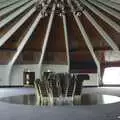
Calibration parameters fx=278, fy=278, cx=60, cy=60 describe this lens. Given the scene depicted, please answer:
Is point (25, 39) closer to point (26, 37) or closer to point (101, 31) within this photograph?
point (26, 37)

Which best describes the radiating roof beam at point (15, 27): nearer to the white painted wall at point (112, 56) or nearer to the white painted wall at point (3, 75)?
the white painted wall at point (3, 75)

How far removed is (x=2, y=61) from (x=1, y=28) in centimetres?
577

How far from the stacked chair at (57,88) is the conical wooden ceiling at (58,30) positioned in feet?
9.62

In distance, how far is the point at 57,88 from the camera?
12.4 m

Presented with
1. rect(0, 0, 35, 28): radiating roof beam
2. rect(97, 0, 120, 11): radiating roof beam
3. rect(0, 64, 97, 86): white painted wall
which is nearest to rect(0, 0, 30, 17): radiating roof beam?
rect(0, 0, 35, 28): radiating roof beam

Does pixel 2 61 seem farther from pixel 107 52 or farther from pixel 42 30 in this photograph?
pixel 107 52

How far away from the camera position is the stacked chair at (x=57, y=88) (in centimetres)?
1236

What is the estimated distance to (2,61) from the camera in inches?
912

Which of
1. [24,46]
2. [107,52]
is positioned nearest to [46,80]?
[24,46]

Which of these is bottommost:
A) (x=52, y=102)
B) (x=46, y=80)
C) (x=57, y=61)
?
(x=52, y=102)

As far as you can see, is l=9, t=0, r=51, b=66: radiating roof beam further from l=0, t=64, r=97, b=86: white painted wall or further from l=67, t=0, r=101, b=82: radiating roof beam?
l=67, t=0, r=101, b=82: radiating roof beam

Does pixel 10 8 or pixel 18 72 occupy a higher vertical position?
pixel 10 8

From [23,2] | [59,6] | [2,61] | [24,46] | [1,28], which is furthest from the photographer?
[2,61]

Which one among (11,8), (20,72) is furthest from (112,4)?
(20,72)
